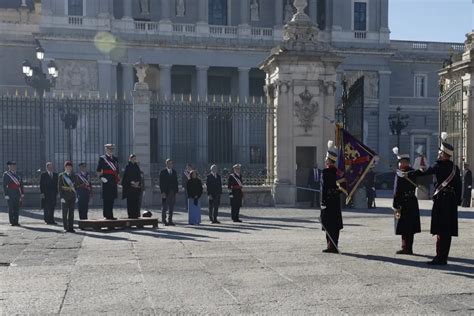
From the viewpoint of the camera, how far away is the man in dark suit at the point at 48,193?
1488 cm

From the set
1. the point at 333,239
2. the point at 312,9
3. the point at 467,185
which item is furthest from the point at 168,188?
the point at 312,9

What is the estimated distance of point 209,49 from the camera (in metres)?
45.0

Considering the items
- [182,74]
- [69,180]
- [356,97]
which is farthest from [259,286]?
[182,74]

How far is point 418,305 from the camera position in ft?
20.4

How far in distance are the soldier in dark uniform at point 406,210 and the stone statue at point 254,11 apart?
41.8 m

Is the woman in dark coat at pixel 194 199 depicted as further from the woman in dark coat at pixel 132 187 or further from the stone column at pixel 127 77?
the stone column at pixel 127 77

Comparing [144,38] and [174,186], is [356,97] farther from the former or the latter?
[144,38]

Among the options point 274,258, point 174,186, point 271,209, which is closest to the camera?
point 274,258

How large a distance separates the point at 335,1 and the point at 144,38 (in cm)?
1621

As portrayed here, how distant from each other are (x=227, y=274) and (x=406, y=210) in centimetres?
354

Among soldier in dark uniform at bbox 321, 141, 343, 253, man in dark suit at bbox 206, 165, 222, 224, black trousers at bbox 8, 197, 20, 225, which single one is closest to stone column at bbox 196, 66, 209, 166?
man in dark suit at bbox 206, 165, 222, 224

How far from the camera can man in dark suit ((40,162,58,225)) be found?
48.8ft

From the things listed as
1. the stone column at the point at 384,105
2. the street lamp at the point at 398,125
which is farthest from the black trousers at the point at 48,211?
the stone column at the point at 384,105

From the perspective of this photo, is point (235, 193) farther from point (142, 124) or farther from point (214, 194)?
point (142, 124)
